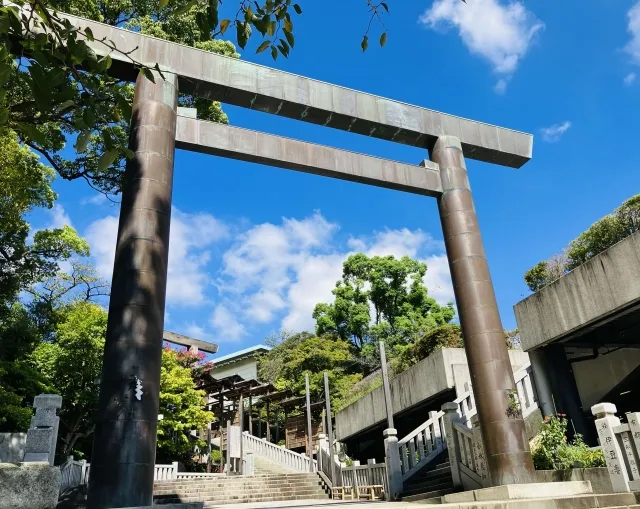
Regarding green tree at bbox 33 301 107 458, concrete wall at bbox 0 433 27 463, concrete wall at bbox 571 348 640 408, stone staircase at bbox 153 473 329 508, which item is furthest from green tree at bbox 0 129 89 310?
concrete wall at bbox 571 348 640 408

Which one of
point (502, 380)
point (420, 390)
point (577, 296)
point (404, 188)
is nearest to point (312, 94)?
point (404, 188)

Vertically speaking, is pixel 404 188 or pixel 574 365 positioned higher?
pixel 404 188

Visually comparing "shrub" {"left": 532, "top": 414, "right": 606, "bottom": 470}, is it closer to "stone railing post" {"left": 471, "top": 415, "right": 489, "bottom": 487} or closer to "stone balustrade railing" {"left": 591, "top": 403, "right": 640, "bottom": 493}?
"stone railing post" {"left": 471, "top": 415, "right": 489, "bottom": 487}

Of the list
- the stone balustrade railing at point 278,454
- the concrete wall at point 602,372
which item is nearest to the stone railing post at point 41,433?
the concrete wall at point 602,372

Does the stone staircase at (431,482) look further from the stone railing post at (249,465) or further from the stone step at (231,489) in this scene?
the stone railing post at (249,465)

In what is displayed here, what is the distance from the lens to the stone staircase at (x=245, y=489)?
45.4 feet

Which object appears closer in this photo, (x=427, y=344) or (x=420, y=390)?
(x=420, y=390)

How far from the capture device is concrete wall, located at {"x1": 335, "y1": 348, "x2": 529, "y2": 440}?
11.7m

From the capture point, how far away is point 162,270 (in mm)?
5785

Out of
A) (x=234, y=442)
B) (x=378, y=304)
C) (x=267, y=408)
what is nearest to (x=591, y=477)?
(x=234, y=442)

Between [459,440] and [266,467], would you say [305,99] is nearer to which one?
[459,440]

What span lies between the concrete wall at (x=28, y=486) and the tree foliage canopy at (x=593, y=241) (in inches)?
556

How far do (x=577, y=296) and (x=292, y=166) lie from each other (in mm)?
5219

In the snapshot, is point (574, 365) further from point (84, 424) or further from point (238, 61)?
point (84, 424)
